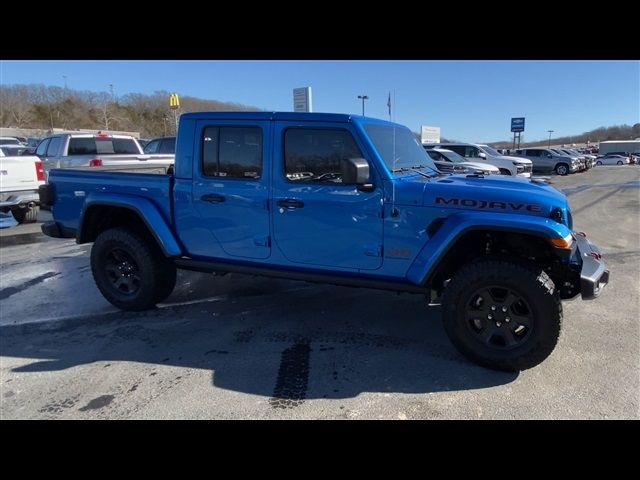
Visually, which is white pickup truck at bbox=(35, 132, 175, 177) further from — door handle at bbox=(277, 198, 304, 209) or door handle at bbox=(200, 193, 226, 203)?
door handle at bbox=(277, 198, 304, 209)

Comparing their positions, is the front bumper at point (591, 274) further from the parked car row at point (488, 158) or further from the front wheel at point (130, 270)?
the parked car row at point (488, 158)

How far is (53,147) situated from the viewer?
10.5 metres

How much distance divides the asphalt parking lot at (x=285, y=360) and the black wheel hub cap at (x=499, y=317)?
248 millimetres

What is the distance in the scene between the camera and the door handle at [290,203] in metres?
3.44

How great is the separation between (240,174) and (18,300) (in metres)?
3.24

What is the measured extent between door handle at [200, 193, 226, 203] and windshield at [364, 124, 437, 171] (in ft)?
4.71

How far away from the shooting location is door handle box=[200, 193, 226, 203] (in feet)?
12.2

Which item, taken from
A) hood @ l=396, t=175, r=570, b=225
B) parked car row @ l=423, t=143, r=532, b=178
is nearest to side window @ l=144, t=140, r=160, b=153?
parked car row @ l=423, t=143, r=532, b=178

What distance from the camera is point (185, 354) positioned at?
3404 millimetres

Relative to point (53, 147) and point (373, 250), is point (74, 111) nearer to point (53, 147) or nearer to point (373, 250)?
point (53, 147)

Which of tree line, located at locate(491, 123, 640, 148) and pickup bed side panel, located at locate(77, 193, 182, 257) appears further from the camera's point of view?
tree line, located at locate(491, 123, 640, 148)

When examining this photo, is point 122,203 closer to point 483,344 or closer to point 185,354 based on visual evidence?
point 185,354

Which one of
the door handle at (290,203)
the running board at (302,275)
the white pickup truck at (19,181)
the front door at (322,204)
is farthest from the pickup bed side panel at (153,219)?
the white pickup truck at (19,181)

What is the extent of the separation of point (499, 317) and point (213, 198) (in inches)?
103
